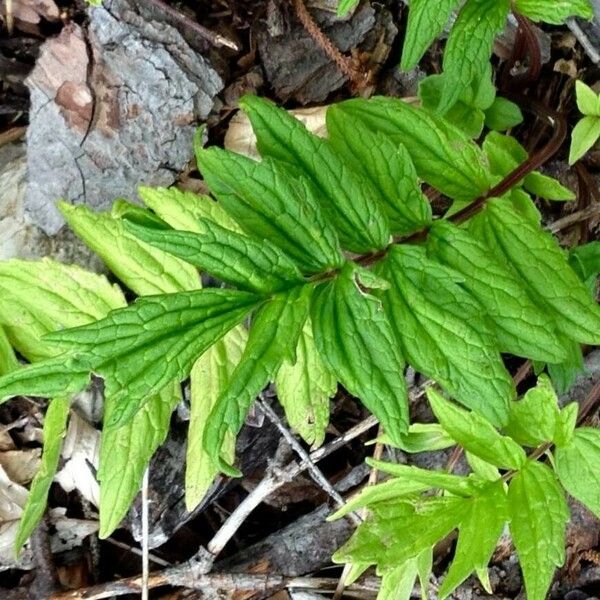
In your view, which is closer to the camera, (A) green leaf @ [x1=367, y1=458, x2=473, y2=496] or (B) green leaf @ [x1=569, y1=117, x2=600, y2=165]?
(A) green leaf @ [x1=367, y1=458, x2=473, y2=496]

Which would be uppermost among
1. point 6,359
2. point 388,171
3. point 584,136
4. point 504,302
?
point 388,171

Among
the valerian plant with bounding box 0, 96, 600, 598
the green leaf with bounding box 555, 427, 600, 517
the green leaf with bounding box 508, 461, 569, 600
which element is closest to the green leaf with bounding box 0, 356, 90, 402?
the valerian plant with bounding box 0, 96, 600, 598

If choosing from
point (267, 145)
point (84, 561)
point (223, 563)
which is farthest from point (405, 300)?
point (84, 561)

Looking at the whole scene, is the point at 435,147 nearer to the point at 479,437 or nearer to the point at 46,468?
the point at 479,437

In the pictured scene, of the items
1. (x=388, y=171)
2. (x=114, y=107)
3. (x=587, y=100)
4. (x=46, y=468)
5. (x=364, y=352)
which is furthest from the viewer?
(x=114, y=107)

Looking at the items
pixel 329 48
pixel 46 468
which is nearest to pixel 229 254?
pixel 46 468

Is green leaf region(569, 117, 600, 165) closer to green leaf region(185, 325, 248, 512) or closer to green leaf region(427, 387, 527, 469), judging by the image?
green leaf region(427, 387, 527, 469)

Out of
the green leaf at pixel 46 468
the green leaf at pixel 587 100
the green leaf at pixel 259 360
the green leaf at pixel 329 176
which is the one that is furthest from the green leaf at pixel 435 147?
the green leaf at pixel 46 468
